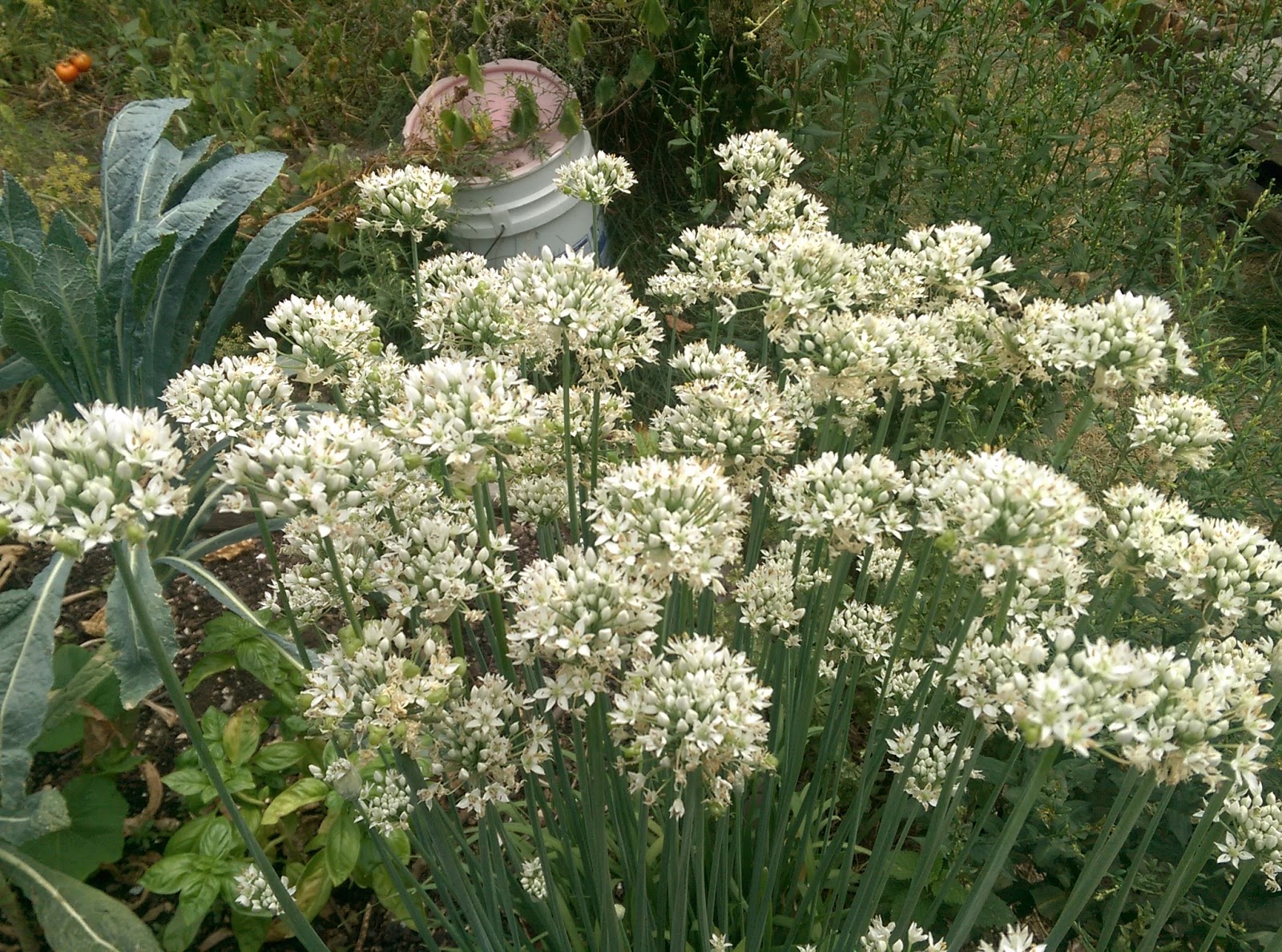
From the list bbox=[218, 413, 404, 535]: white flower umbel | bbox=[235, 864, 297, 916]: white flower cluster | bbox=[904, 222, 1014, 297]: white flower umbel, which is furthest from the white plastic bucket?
bbox=[218, 413, 404, 535]: white flower umbel

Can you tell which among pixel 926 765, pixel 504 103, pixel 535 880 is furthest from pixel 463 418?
pixel 504 103

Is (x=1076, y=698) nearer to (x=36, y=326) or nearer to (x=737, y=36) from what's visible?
(x=36, y=326)

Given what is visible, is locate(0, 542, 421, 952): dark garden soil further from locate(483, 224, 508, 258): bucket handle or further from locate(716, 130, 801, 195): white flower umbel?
locate(716, 130, 801, 195): white flower umbel

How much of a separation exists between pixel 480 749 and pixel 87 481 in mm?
685

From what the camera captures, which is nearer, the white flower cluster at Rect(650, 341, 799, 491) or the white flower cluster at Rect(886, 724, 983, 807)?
the white flower cluster at Rect(650, 341, 799, 491)

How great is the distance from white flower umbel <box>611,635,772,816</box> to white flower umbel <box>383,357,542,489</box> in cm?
38

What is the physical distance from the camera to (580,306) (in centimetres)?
165

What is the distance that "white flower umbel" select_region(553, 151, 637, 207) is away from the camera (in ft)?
7.55

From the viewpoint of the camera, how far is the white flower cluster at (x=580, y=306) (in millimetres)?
1634

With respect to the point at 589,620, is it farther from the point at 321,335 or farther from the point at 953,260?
the point at 953,260

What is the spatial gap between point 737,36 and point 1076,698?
4.37 meters

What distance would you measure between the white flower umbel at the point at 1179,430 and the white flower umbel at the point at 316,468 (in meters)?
1.35

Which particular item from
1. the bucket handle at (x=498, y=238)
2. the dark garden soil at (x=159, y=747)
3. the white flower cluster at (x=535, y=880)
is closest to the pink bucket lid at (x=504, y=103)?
the bucket handle at (x=498, y=238)

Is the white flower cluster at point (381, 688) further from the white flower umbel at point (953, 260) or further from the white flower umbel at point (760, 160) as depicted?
the white flower umbel at point (760, 160)
